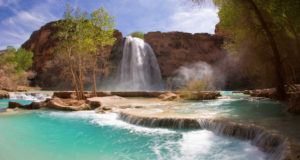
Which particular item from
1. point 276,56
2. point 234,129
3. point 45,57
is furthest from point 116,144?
point 45,57

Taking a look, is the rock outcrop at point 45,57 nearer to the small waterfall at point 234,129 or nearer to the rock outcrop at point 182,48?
the rock outcrop at point 182,48

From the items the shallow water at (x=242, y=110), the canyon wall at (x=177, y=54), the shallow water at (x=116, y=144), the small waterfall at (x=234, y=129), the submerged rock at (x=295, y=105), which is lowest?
the shallow water at (x=116, y=144)

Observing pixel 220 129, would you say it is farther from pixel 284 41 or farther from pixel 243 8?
pixel 284 41

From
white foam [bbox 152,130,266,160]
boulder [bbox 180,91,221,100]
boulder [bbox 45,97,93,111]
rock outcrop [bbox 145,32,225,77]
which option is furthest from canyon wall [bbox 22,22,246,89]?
white foam [bbox 152,130,266,160]

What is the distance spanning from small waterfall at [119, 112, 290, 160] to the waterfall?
78.6 feet

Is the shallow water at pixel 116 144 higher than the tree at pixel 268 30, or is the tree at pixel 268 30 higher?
the tree at pixel 268 30

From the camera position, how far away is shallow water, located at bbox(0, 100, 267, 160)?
4.64m

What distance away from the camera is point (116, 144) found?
5457 mm

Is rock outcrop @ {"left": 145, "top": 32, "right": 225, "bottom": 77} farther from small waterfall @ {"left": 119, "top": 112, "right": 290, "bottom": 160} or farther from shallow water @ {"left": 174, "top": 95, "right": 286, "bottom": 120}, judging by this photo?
small waterfall @ {"left": 119, "top": 112, "right": 290, "bottom": 160}

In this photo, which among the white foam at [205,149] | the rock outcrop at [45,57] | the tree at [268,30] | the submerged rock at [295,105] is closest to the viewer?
the white foam at [205,149]

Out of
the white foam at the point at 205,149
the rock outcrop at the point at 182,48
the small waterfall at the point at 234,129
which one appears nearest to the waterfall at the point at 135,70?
the rock outcrop at the point at 182,48

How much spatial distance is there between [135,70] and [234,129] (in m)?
27.8

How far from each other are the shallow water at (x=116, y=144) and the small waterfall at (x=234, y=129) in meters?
0.22

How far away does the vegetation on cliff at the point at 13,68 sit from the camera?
27.8 metres
